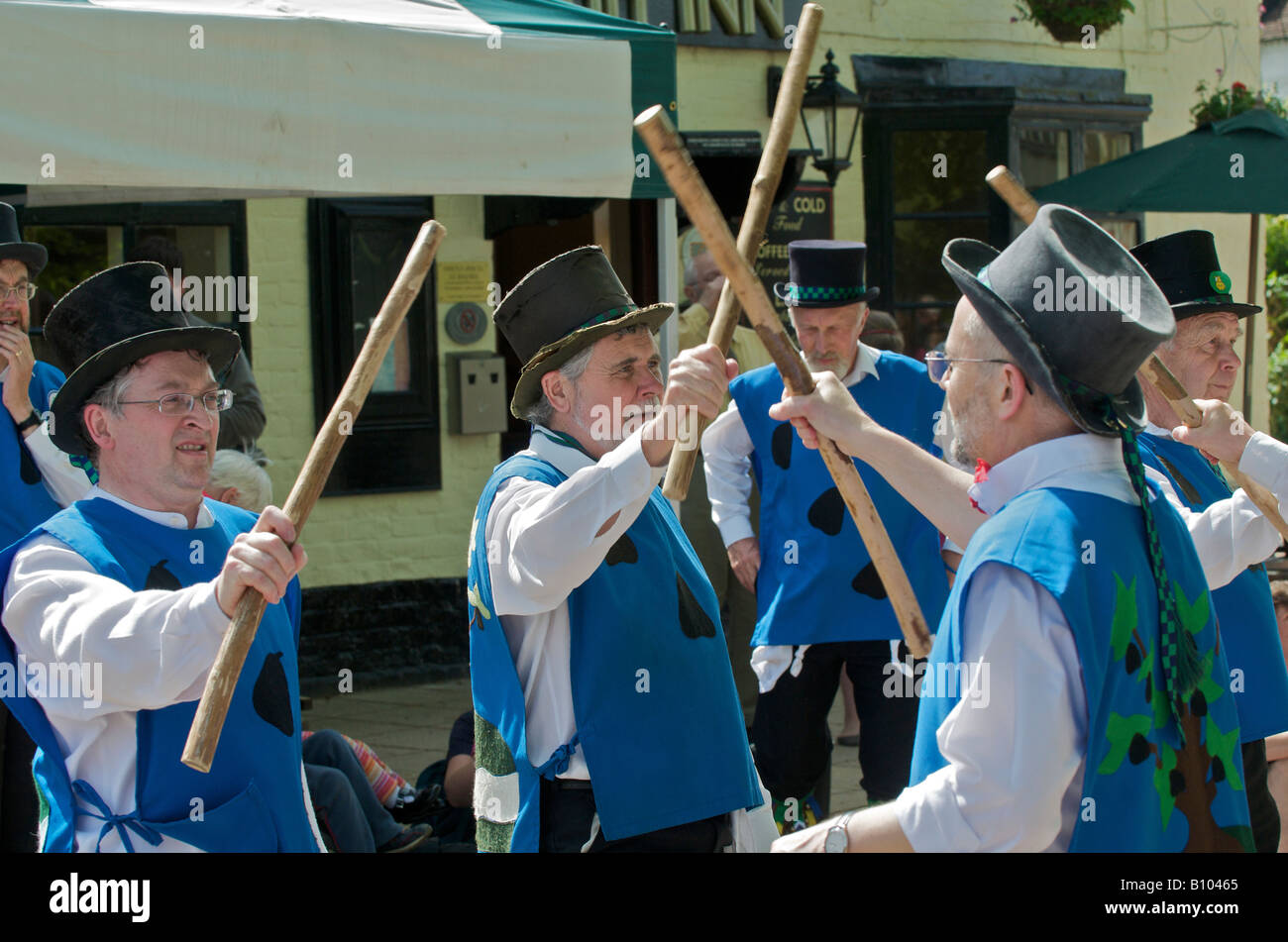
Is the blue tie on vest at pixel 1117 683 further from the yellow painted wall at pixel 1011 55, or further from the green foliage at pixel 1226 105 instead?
the green foliage at pixel 1226 105

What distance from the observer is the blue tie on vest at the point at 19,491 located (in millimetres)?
4371

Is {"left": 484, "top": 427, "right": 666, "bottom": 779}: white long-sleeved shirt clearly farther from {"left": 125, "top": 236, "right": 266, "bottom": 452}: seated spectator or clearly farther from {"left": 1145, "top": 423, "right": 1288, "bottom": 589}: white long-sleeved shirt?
{"left": 125, "top": 236, "right": 266, "bottom": 452}: seated spectator

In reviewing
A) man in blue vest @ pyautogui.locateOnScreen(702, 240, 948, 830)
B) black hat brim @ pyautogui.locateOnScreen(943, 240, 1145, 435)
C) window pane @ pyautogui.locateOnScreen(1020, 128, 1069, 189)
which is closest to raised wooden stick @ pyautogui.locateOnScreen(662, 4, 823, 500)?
black hat brim @ pyautogui.locateOnScreen(943, 240, 1145, 435)

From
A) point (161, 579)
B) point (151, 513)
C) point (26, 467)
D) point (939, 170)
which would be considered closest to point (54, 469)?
point (26, 467)

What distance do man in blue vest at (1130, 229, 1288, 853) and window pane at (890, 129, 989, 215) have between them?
7.01m

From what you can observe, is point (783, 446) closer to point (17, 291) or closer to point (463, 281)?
point (17, 291)

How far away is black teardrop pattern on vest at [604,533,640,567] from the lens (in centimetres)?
312

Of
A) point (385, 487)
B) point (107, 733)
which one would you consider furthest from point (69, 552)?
point (385, 487)

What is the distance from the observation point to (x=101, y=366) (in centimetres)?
292

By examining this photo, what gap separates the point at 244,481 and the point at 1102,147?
8.56 m

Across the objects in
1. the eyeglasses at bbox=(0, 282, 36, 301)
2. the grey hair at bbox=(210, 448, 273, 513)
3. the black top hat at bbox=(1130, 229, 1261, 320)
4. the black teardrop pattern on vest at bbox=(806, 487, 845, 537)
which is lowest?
the black teardrop pattern on vest at bbox=(806, 487, 845, 537)

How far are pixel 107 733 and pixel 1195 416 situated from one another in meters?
2.28

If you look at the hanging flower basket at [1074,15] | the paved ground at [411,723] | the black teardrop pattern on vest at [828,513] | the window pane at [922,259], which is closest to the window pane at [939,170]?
the window pane at [922,259]
